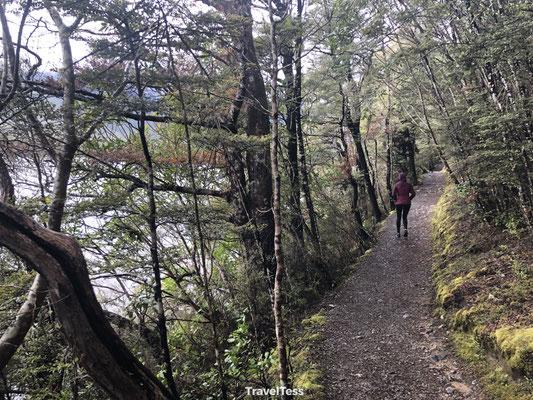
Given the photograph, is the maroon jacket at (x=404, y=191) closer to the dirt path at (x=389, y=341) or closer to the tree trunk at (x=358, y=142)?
the dirt path at (x=389, y=341)

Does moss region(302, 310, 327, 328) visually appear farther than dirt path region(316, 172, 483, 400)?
Yes

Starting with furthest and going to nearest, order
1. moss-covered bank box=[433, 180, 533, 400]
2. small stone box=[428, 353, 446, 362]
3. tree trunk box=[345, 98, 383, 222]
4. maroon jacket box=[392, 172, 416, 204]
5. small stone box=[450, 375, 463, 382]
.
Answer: tree trunk box=[345, 98, 383, 222] → maroon jacket box=[392, 172, 416, 204] → small stone box=[428, 353, 446, 362] → small stone box=[450, 375, 463, 382] → moss-covered bank box=[433, 180, 533, 400]

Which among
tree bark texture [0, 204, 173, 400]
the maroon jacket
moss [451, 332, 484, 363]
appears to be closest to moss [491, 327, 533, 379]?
moss [451, 332, 484, 363]

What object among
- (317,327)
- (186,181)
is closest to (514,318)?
(317,327)

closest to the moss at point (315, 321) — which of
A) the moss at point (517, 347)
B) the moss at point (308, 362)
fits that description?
the moss at point (308, 362)

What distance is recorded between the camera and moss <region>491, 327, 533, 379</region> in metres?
2.76

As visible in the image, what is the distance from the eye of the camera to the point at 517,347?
2.90m

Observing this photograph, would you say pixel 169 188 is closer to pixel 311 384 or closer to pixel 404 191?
pixel 311 384

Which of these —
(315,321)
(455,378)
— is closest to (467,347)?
(455,378)

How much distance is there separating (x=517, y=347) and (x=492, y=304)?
3.13 ft

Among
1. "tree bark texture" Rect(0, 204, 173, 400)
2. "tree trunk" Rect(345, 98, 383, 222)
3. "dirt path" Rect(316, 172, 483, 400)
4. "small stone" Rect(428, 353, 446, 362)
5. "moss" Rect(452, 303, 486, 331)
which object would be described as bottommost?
"small stone" Rect(428, 353, 446, 362)

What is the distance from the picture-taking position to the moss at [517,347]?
2.76 metres

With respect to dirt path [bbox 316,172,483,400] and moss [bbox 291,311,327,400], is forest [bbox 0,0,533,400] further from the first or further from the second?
dirt path [bbox 316,172,483,400]

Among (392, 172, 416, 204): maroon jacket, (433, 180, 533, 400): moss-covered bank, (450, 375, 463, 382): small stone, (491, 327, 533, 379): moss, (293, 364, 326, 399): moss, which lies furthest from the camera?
(392, 172, 416, 204): maroon jacket
